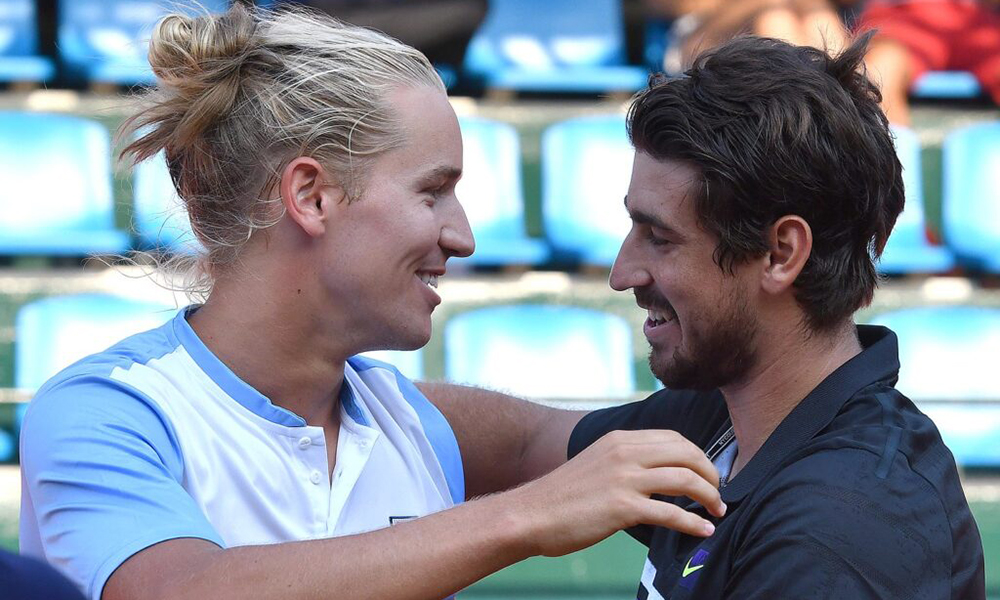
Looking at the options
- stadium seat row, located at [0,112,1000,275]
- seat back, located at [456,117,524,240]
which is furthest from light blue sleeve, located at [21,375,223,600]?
seat back, located at [456,117,524,240]

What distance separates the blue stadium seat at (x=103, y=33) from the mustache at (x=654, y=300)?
107 inches

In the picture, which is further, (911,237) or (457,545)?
(911,237)

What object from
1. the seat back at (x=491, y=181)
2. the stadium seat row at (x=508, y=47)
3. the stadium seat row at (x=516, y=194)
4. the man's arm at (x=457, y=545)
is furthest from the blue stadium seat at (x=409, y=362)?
the man's arm at (x=457, y=545)

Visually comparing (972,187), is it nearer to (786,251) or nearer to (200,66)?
(786,251)

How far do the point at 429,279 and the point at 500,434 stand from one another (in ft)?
1.46

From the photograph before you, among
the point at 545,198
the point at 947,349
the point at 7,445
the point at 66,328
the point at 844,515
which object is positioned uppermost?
the point at 844,515

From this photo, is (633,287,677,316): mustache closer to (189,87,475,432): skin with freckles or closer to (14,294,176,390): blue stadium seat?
(189,87,475,432): skin with freckles

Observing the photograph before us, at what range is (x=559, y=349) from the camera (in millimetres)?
3623

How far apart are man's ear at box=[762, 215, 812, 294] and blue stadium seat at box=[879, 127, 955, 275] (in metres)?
2.32

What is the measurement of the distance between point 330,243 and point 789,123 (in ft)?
2.03

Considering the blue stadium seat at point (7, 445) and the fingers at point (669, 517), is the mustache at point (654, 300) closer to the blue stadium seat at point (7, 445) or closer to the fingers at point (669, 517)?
the fingers at point (669, 517)

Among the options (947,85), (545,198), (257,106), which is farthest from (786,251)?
(947,85)

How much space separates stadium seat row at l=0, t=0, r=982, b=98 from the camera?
407 centimetres

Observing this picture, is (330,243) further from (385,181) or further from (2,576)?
(2,576)
